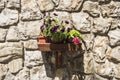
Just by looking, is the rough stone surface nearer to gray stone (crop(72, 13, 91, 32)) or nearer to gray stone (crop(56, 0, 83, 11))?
gray stone (crop(72, 13, 91, 32))

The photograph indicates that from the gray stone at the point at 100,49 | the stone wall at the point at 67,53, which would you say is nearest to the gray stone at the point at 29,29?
the stone wall at the point at 67,53

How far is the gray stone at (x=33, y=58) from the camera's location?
2785mm

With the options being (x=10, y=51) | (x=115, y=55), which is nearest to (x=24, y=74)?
(x=10, y=51)

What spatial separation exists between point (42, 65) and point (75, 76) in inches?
13.7

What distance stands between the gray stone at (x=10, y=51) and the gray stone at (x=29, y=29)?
0.33 feet

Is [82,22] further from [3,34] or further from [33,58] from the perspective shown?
[3,34]

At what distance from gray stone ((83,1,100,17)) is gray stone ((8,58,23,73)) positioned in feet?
2.72

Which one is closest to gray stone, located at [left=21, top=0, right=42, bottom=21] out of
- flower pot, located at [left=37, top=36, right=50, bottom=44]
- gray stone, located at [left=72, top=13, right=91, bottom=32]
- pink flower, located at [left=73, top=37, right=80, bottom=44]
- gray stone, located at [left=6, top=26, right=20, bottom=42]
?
gray stone, located at [left=6, top=26, right=20, bottom=42]

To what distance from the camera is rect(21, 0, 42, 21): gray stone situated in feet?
9.16

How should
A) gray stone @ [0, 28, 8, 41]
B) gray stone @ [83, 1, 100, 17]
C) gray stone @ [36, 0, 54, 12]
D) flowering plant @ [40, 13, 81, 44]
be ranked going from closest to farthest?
1. flowering plant @ [40, 13, 81, 44]
2. gray stone @ [83, 1, 100, 17]
3. gray stone @ [36, 0, 54, 12]
4. gray stone @ [0, 28, 8, 41]

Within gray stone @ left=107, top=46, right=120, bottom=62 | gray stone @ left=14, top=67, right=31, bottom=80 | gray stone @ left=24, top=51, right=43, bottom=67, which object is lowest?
gray stone @ left=14, top=67, right=31, bottom=80

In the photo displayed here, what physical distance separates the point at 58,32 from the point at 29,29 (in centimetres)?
43

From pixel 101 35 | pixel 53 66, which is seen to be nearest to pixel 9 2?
pixel 53 66

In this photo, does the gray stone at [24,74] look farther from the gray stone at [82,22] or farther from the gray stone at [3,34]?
the gray stone at [82,22]
